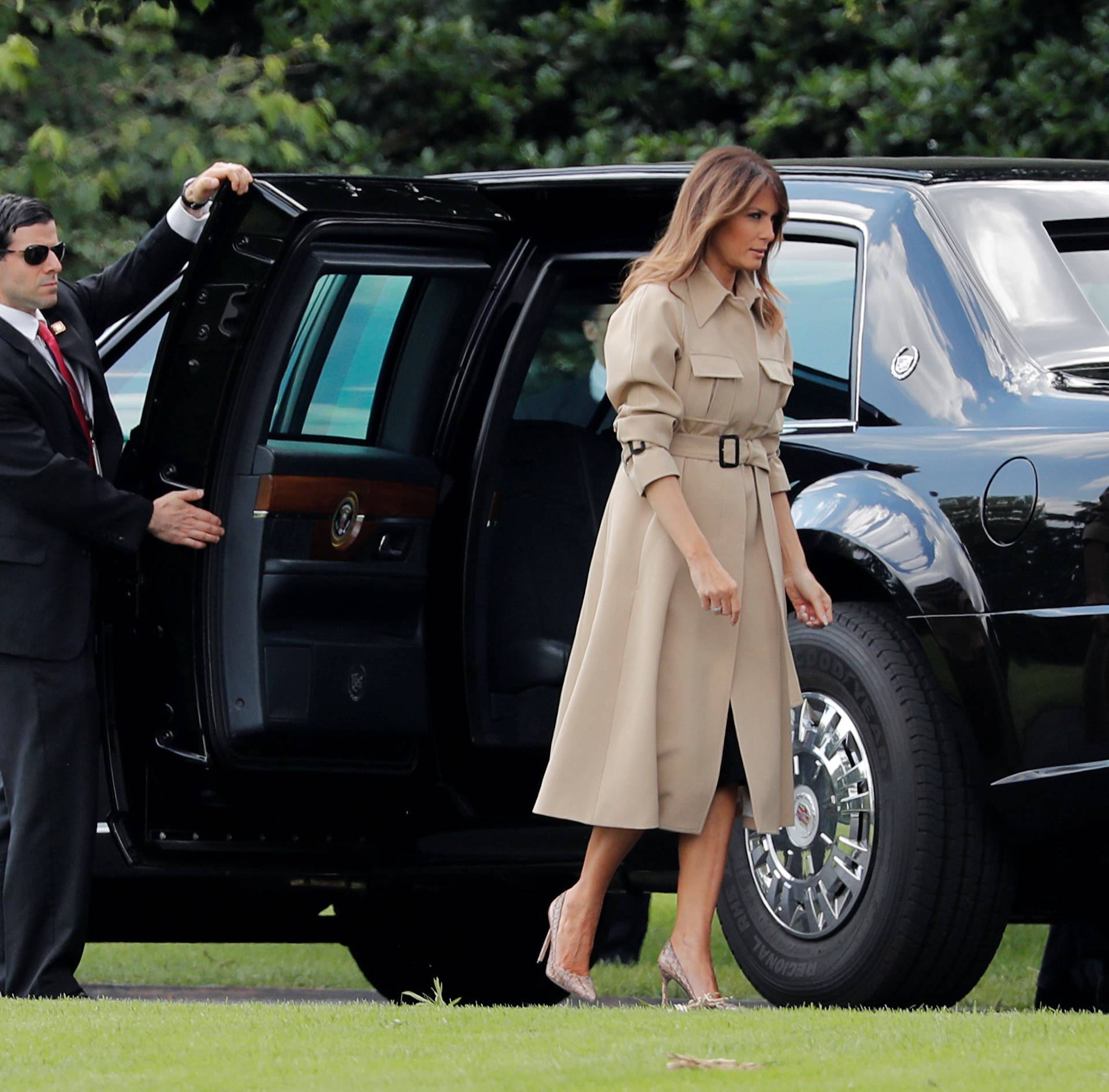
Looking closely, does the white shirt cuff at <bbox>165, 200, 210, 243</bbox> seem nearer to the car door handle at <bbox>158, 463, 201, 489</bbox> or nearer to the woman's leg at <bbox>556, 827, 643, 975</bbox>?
the car door handle at <bbox>158, 463, 201, 489</bbox>

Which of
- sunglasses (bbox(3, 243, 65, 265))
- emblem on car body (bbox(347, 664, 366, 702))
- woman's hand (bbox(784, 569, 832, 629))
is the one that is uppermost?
sunglasses (bbox(3, 243, 65, 265))

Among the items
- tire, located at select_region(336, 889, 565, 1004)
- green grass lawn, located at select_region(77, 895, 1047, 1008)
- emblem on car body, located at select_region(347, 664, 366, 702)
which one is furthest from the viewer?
green grass lawn, located at select_region(77, 895, 1047, 1008)

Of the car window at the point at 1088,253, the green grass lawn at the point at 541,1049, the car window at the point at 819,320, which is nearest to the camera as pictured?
the green grass lawn at the point at 541,1049

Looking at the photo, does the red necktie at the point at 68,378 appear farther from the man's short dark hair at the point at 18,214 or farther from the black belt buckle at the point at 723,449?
the black belt buckle at the point at 723,449

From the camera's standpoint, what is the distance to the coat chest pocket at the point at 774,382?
5.20m

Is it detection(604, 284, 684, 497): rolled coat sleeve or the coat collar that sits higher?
the coat collar

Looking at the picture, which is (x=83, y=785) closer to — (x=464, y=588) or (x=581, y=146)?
(x=464, y=588)

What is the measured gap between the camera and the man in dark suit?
5.76 meters

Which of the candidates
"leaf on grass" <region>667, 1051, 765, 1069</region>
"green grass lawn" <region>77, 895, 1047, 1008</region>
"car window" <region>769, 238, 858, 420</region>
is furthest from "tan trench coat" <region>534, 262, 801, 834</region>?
"green grass lawn" <region>77, 895, 1047, 1008</region>

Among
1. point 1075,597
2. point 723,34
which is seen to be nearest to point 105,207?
point 723,34

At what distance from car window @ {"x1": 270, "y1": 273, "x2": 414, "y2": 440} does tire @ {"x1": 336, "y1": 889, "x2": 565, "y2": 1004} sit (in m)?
1.78

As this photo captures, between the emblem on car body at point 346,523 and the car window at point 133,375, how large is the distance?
75cm

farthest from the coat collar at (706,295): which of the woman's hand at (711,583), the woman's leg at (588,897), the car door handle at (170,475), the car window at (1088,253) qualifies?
the car door handle at (170,475)

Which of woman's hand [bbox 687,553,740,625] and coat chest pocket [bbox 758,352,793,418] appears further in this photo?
coat chest pocket [bbox 758,352,793,418]
